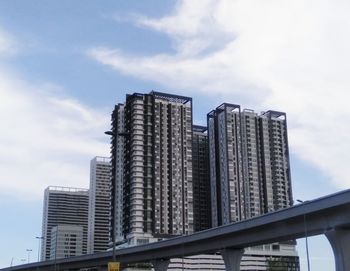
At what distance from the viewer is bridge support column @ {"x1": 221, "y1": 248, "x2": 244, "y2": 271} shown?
63.4m

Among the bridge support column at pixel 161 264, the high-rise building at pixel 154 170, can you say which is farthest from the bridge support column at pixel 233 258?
the high-rise building at pixel 154 170

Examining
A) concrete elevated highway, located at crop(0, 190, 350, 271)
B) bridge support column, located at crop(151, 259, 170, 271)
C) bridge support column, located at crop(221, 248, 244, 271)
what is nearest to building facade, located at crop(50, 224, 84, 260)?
concrete elevated highway, located at crop(0, 190, 350, 271)

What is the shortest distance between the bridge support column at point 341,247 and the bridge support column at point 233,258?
20501 mm

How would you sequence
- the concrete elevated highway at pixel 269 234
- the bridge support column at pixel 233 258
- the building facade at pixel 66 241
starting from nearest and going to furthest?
the concrete elevated highway at pixel 269 234, the bridge support column at pixel 233 258, the building facade at pixel 66 241

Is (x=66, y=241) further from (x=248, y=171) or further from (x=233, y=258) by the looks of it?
(x=233, y=258)

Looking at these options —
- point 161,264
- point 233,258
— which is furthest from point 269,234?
Result: point 161,264

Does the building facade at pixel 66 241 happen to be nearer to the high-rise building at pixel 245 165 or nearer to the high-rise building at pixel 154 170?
the high-rise building at pixel 154 170

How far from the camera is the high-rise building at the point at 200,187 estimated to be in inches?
5910

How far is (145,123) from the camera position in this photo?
476 ft

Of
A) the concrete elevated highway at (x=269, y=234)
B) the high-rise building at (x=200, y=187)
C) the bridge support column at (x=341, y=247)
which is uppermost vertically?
the high-rise building at (x=200, y=187)

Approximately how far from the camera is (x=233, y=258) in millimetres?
63625

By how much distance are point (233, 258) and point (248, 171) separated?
81.1 metres

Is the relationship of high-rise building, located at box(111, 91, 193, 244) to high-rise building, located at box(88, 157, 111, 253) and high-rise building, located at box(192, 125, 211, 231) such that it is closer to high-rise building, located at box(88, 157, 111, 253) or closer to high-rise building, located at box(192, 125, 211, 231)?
high-rise building, located at box(192, 125, 211, 231)

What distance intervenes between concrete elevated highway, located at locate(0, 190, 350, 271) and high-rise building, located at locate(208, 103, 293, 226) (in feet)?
172
